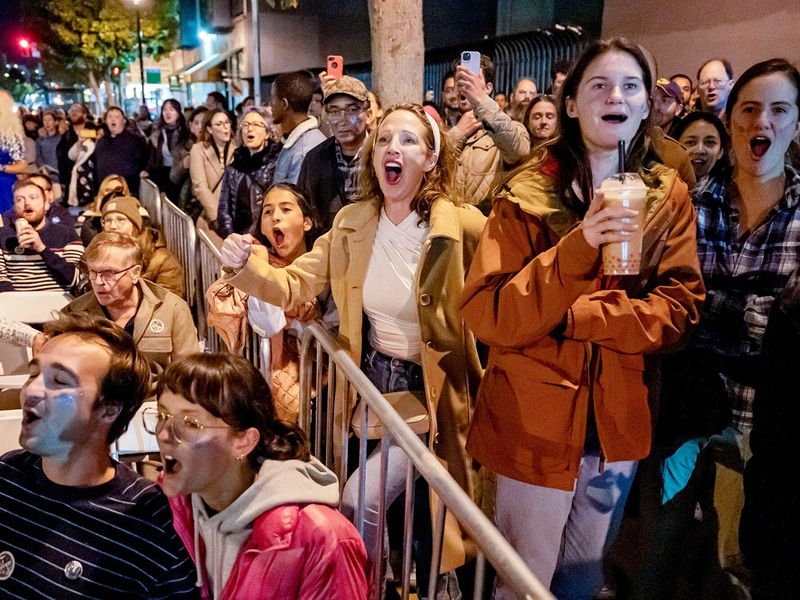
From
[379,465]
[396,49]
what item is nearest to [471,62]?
[379,465]

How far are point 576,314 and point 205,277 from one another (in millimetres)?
3600

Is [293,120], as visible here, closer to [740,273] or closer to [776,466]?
[740,273]

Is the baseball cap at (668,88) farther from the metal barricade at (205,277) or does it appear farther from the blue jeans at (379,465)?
the metal barricade at (205,277)

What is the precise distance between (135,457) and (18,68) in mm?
64719

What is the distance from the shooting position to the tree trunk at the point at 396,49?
591cm

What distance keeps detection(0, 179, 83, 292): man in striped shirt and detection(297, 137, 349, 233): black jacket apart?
112 inches

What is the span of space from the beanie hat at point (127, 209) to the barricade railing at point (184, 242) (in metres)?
0.31

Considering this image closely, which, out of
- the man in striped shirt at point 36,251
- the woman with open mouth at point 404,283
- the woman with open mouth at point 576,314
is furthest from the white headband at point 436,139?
the man in striped shirt at point 36,251

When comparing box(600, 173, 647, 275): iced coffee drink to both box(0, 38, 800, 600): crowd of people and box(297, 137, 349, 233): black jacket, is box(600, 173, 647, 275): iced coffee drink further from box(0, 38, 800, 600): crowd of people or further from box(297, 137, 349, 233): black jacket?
box(297, 137, 349, 233): black jacket

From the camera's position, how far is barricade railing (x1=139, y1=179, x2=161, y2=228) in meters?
8.45

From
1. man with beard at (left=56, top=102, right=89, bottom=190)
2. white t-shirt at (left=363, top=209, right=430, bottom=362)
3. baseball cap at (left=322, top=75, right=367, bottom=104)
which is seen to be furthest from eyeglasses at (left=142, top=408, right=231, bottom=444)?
man with beard at (left=56, top=102, right=89, bottom=190)

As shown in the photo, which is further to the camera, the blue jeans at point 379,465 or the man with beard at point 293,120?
the man with beard at point 293,120

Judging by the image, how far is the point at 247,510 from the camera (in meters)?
2.20

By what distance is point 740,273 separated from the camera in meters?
2.79
